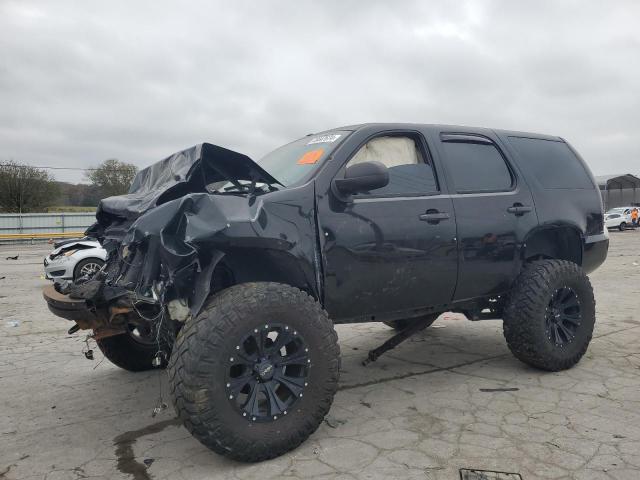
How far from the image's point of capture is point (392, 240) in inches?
129

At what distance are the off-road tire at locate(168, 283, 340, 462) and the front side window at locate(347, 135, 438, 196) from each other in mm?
1143

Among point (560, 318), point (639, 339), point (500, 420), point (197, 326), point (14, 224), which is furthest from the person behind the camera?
point (14, 224)

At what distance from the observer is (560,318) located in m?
4.06

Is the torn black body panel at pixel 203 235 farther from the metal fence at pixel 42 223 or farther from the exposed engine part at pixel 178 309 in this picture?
the metal fence at pixel 42 223

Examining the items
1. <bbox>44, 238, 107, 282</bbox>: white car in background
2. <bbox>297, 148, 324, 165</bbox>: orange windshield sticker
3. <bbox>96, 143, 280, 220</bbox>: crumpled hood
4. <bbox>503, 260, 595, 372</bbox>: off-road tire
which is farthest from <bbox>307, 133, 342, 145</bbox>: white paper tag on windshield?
<bbox>44, 238, 107, 282</bbox>: white car in background

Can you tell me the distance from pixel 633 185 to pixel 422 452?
46968 millimetres

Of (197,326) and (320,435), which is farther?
(320,435)

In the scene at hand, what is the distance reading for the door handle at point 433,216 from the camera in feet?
11.3

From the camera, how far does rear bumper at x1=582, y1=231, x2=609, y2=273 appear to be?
4.46 m

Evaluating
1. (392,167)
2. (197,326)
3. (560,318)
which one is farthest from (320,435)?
(560,318)

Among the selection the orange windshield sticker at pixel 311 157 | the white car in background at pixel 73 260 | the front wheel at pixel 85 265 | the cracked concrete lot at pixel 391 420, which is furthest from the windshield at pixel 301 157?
the front wheel at pixel 85 265

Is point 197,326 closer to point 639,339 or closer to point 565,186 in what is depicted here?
point 565,186

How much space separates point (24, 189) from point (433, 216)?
40615 millimetres

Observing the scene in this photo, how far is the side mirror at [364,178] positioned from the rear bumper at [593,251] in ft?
8.04
